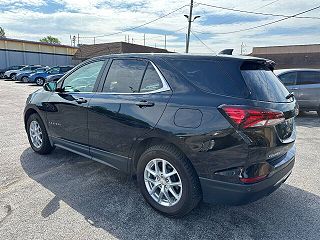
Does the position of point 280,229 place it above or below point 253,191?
below

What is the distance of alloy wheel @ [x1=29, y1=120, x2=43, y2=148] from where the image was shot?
15.1ft

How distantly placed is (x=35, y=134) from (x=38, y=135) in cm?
8

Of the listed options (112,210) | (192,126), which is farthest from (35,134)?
(192,126)

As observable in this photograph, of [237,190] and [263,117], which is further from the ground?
[263,117]

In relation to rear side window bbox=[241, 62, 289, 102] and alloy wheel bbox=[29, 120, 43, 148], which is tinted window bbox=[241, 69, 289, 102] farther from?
alloy wheel bbox=[29, 120, 43, 148]

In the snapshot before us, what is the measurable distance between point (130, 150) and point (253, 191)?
1.42 metres

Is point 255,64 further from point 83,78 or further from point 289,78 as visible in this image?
point 289,78

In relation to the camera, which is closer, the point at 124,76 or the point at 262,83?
the point at 262,83

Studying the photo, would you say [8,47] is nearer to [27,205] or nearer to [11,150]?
[11,150]

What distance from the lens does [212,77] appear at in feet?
8.53

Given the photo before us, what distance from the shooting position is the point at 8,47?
114ft

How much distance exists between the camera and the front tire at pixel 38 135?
4.50 m

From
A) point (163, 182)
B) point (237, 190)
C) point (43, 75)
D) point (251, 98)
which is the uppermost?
point (251, 98)

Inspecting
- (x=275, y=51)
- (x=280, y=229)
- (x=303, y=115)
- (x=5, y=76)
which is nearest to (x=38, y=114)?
(x=280, y=229)
